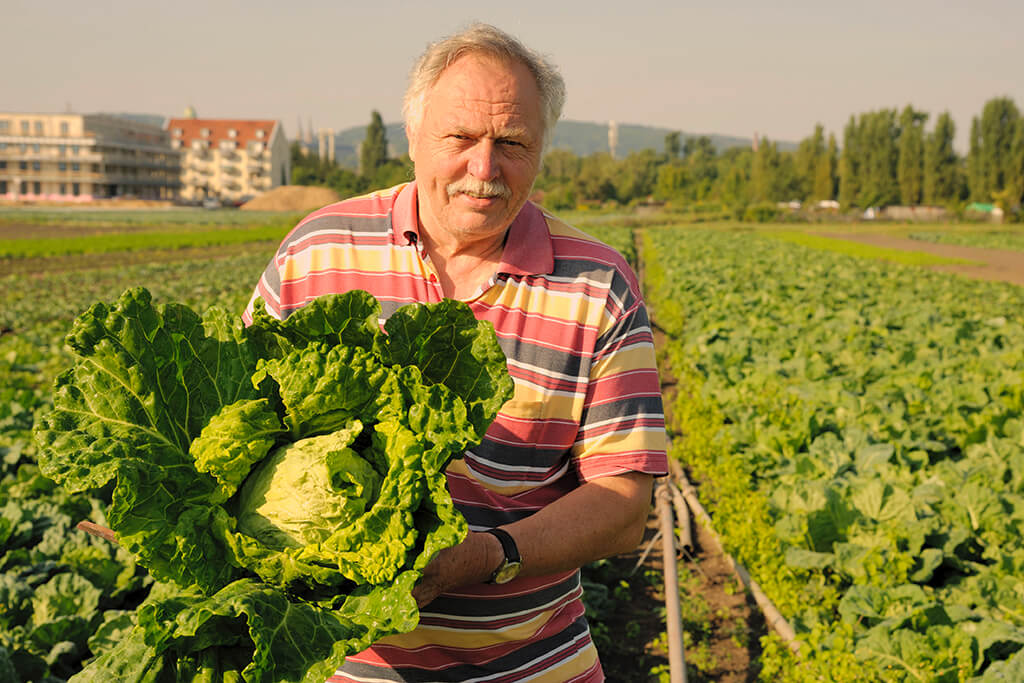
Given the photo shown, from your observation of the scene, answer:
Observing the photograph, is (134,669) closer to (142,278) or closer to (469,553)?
(469,553)

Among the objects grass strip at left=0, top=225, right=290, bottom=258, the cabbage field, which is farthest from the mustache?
grass strip at left=0, top=225, right=290, bottom=258

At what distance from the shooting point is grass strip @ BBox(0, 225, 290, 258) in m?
34.1

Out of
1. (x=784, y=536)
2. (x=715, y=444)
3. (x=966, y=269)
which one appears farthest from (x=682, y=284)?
(x=966, y=269)

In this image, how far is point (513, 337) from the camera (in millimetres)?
2170

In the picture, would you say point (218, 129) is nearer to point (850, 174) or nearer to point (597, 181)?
point (597, 181)

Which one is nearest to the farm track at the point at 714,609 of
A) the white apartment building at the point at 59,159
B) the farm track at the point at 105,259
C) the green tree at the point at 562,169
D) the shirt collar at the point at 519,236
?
the shirt collar at the point at 519,236

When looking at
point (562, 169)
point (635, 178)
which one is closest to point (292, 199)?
point (562, 169)

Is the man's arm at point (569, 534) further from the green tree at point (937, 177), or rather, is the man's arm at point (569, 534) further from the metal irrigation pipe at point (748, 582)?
the green tree at point (937, 177)

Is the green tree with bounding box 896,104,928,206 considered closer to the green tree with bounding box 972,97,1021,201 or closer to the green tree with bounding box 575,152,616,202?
the green tree with bounding box 972,97,1021,201

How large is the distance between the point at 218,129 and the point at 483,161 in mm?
137933

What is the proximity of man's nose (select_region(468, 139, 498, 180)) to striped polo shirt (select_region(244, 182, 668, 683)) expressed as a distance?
0.23 m

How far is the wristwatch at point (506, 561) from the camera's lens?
1935mm

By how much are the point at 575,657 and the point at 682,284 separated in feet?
55.1

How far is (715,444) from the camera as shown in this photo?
24.6ft
